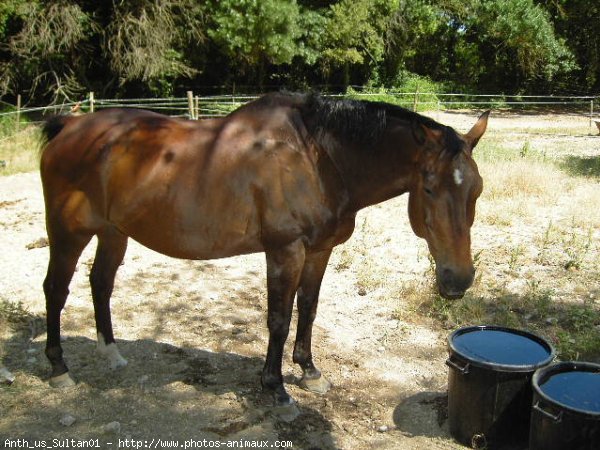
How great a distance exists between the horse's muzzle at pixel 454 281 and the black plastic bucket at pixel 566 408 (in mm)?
595

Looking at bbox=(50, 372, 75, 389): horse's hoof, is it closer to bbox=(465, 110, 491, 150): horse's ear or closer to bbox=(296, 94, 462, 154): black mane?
bbox=(296, 94, 462, 154): black mane

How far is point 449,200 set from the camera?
2.89 meters

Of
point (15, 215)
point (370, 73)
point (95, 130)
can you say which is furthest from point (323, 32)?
point (95, 130)

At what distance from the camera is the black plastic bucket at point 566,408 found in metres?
2.64

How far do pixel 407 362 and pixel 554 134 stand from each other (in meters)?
15.3

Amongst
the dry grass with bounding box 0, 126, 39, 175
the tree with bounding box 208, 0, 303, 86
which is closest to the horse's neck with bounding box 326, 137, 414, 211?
the dry grass with bounding box 0, 126, 39, 175

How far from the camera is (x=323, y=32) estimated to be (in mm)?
23547

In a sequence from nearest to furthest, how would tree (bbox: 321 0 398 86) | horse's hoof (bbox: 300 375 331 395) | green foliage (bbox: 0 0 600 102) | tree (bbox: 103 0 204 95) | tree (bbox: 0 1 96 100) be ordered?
1. horse's hoof (bbox: 300 375 331 395)
2. tree (bbox: 0 1 96 100)
3. tree (bbox: 103 0 204 95)
4. green foliage (bbox: 0 0 600 102)
5. tree (bbox: 321 0 398 86)

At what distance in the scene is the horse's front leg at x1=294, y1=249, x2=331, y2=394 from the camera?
3656mm

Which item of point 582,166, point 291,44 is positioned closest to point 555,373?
point 582,166

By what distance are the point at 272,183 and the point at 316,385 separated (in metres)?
1.48

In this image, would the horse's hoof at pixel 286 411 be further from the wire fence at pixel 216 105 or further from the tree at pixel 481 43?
the tree at pixel 481 43

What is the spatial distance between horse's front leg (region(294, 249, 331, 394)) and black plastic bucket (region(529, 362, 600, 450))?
141 centimetres

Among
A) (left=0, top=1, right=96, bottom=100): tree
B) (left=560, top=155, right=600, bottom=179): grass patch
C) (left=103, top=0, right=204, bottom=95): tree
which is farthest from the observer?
(left=103, top=0, right=204, bottom=95): tree
